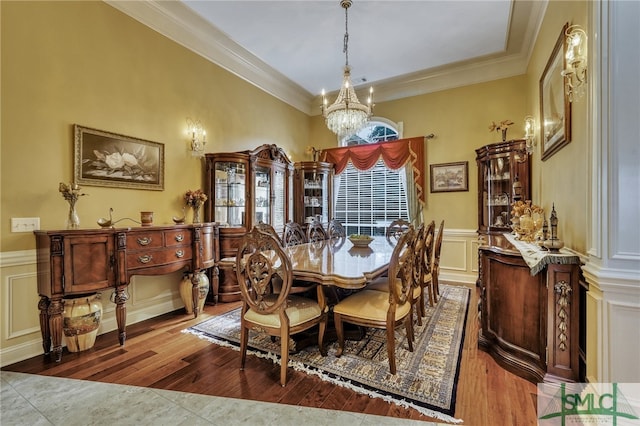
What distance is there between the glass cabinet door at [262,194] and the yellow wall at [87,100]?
707 millimetres

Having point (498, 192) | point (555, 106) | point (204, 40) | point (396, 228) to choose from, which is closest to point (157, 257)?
point (204, 40)

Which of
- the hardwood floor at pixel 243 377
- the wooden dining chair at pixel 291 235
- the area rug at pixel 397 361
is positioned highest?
the wooden dining chair at pixel 291 235

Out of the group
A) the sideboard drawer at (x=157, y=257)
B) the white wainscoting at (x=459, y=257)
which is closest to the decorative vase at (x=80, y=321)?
the sideboard drawer at (x=157, y=257)

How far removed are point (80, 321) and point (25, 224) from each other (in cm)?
91

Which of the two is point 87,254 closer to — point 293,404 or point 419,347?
point 293,404

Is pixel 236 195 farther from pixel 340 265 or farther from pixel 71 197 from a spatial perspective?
pixel 340 265

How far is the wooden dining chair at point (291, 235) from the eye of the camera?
145 inches

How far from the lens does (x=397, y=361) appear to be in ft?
7.27

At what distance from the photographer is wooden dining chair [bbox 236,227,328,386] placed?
6.27 feet

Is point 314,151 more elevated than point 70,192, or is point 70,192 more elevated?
point 314,151

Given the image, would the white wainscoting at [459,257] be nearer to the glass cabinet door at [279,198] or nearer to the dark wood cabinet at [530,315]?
the dark wood cabinet at [530,315]

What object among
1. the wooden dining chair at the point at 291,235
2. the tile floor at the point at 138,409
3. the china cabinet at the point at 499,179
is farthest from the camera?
the china cabinet at the point at 499,179

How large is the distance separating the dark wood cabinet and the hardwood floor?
0.48 ft

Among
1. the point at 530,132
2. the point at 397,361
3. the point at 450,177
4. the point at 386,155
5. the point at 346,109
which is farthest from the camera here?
the point at 386,155
